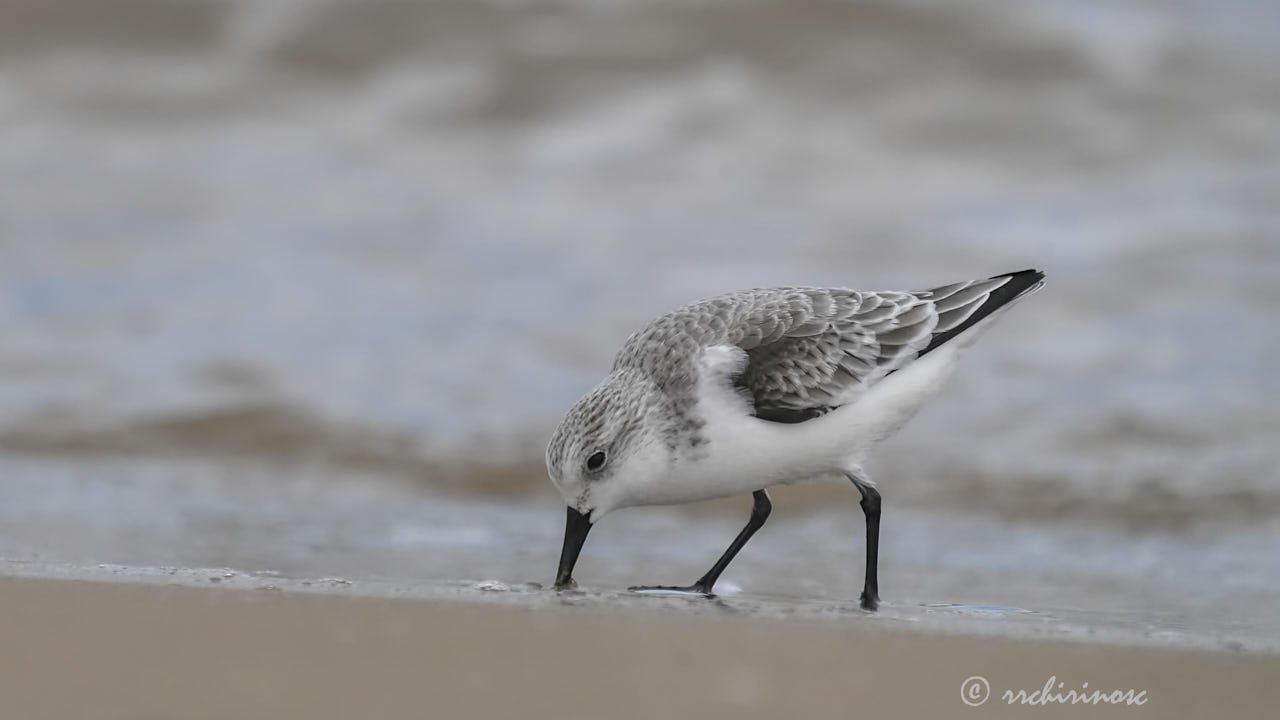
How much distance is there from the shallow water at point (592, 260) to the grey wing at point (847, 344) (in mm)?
939

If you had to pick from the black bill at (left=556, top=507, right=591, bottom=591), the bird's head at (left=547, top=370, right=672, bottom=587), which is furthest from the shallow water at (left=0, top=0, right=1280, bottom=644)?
the bird's head at (left=547, top=370, right=672, bottom=587)

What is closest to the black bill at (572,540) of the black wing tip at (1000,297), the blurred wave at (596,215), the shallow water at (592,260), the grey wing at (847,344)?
the grey wing at (847,344)

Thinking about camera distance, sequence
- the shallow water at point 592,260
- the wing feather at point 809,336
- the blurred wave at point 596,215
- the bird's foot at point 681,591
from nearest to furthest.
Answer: the wing feather at point 809,336
the bird's foot at point 681,591
the shallow water at point 592,260
the blurred wave at point 596,215

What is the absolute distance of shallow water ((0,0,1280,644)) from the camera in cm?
689

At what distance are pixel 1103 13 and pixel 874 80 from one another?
2.67 meters

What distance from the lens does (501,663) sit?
10.6 ft

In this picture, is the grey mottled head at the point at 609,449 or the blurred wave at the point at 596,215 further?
the blurred wave at the point at 596,215

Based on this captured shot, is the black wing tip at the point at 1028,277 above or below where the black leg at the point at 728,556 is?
above

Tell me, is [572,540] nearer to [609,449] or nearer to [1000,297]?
[609,449]

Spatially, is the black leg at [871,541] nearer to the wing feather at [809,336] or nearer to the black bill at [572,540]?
the wing feather at [809,336]

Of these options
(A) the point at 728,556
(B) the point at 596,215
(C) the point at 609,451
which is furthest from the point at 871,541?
(B) the point at 596,215

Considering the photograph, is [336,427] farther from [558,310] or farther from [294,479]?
[558,310]

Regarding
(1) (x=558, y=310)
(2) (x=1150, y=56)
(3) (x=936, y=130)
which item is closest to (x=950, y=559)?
(1) (x=558, y=310)

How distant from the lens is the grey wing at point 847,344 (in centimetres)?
468
